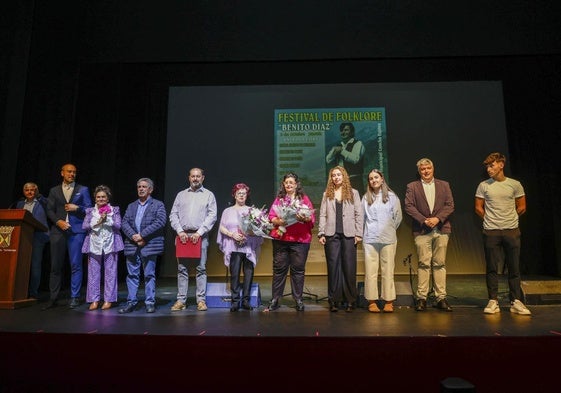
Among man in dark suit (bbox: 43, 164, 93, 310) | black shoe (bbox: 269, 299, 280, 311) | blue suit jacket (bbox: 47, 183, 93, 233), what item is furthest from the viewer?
blue suit jacket (bbox: 47, 183, 93, 233)

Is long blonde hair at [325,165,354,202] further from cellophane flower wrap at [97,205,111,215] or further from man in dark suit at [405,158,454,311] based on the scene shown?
cellophane flower wrap at [97,205,111,215]

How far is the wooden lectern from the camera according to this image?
3992mm

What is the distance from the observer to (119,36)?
5.16 meters

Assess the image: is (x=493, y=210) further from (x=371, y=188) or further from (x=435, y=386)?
(x=435, y=386)

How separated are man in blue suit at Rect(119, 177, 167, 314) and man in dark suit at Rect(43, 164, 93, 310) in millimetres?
669

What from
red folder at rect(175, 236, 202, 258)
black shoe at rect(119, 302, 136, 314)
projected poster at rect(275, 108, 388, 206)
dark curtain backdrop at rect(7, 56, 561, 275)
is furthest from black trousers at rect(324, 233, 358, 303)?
dark curtain backdrop at rect(7, 56, 561, 275)

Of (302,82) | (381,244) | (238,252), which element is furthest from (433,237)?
(302,82)

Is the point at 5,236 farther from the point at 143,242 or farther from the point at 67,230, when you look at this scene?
the point at 143,242

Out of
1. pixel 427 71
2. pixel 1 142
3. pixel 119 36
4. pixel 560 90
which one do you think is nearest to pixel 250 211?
pixel 119 36

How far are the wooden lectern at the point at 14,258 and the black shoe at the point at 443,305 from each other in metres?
4.48

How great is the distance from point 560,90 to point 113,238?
23.1 ft

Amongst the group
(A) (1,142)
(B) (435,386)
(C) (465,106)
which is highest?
(C) (465,106)

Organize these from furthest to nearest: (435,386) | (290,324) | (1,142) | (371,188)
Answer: (1,142), (371,188), (290,324), (435,386)

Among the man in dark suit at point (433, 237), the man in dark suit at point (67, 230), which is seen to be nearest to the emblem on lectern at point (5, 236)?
the man in dark suit at point (67, 230)
